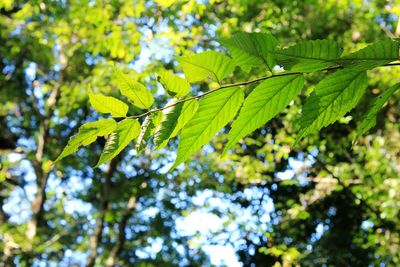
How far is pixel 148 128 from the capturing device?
820mm

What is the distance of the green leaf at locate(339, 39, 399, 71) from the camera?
61cm

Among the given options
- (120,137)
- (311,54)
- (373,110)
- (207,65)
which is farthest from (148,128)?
(373,110)

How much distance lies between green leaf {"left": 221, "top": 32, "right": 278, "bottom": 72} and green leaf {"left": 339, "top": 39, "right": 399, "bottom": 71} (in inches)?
4.9

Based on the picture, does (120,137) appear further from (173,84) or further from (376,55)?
(376,55)

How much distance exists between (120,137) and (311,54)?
41 centimetres

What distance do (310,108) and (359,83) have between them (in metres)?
0.10

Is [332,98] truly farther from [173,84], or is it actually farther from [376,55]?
[173,84]

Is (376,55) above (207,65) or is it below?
below

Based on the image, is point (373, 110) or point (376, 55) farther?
point (373, 110)

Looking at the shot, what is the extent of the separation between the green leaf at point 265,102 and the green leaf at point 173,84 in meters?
0.14

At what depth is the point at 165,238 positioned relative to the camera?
47.6ft

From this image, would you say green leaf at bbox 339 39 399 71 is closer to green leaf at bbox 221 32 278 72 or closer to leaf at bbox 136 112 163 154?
green leaf at bbox 221 32 278 72

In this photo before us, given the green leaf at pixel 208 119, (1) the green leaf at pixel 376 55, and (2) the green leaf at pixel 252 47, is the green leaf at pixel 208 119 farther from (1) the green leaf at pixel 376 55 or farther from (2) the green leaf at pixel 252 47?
(1) the green leaf at pixel 376 55

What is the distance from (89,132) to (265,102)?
0.36 meters
